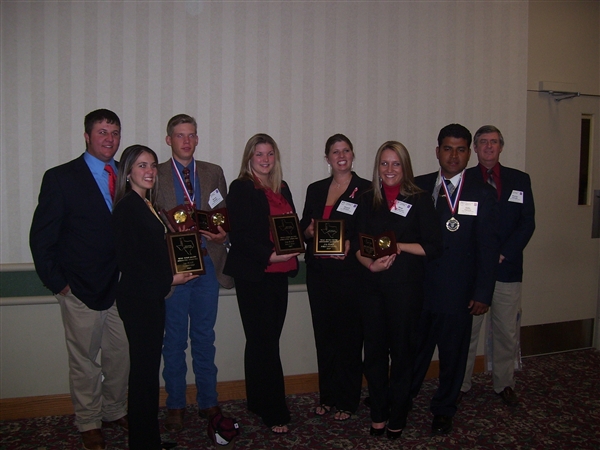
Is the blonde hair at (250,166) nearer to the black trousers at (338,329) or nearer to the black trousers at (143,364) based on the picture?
the black trousers at (338,329)

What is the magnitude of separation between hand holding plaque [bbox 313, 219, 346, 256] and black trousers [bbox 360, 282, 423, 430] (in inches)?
12.9

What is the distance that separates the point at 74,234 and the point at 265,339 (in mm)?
1336

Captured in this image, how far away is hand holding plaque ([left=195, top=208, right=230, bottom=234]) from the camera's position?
2.85 m

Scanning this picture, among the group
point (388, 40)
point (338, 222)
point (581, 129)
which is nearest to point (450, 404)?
point (338, 222)

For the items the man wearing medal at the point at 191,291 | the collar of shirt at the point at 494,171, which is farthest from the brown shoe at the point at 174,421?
the collar of shirt at the point at 494,171

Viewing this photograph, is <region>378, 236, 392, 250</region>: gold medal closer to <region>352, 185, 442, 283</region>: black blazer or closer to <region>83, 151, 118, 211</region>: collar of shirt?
<region>352, 185, 442, 283</region>: black blazer

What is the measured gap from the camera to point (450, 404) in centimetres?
305

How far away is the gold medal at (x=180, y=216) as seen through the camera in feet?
8.89

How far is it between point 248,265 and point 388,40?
2462 mm

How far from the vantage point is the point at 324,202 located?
10.5 ft

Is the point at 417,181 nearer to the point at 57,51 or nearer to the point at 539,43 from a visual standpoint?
the point at 539,43

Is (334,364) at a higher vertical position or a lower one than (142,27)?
lower

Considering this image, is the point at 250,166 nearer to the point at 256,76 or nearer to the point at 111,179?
the point at 111,179

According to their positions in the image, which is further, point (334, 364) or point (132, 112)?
point (132, 112)
